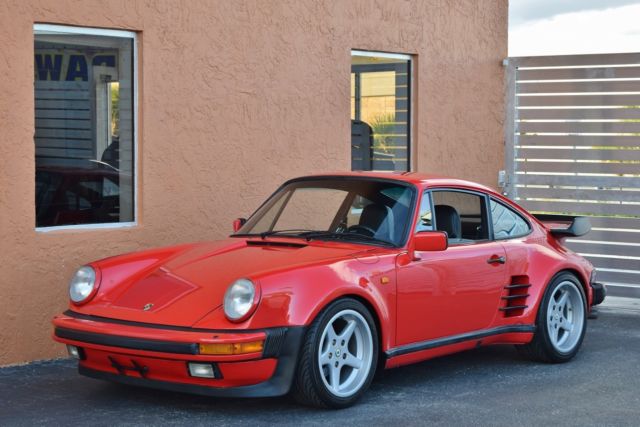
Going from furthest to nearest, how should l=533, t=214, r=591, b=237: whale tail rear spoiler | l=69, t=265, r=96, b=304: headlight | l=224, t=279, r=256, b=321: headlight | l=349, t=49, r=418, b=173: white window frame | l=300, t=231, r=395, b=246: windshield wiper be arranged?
l=349, t=49, r=418, b=173: white window frame
l=533, t=214, r=591, b=237: whale tail rear spoiler
l=300, t=231, r=395, b=246: windshield wiper
l=69, t=265, r=96, b=304: headlight
l=224, t=279, r=256, b=321: headlight

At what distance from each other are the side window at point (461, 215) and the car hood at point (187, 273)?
788 mm

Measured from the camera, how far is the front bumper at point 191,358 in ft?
18.9

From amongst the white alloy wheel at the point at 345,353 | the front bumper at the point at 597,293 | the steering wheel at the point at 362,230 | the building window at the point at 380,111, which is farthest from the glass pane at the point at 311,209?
the building window at the point at 380,111

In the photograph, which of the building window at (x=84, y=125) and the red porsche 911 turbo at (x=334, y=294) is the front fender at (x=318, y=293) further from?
the building window at (x=84, y=125)

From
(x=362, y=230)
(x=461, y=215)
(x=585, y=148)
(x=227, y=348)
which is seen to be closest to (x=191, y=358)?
(x=227, y=348)

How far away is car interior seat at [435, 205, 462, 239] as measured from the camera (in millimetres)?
7199

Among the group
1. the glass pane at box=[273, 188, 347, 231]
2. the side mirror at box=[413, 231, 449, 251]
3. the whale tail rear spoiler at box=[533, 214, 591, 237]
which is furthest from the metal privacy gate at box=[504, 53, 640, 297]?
the side mirror at box=[413, 231, 449, 251]

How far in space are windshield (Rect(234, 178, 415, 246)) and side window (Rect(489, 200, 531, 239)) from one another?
35.9 inches

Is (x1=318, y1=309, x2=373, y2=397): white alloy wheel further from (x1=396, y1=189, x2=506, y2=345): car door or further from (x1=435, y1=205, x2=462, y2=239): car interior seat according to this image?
(x1=435, y1=205, x2=462, y2=239): car interior seat

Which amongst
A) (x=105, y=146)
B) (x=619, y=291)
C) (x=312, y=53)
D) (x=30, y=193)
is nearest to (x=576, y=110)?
(x=619, y=291)

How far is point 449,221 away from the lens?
23.9 feet

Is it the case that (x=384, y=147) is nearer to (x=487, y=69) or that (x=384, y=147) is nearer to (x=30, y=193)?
(x=487, y=69)

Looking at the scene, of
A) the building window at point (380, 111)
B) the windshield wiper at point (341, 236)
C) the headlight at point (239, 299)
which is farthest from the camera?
the building window at point (380, 111)

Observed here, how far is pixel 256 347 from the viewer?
5762 mm
